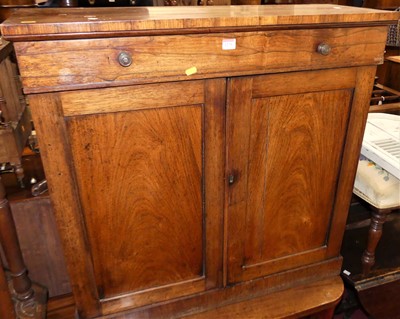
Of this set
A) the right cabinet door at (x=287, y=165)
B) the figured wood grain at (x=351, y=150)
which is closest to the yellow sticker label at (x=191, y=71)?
the right cabinet door at (x=287, y=165)

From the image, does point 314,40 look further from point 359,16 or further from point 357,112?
point 357,112

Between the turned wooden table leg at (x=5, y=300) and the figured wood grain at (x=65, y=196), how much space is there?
0.95 ft

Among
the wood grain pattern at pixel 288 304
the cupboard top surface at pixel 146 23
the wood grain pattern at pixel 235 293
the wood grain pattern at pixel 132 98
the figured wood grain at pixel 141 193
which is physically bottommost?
the wood grain pattern at pixel 288 304

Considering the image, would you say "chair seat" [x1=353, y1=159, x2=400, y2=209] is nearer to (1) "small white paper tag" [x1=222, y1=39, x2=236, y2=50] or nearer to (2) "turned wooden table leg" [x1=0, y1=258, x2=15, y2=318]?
(1) "small white paper tag" [x1=222, y1=39, x2=236, y2=50]

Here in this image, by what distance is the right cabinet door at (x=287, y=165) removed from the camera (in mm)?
1028

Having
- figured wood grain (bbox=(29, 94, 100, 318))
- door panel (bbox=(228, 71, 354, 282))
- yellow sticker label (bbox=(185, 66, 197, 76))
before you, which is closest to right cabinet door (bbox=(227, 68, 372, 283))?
door panel (bbox=(228, 71, 354, 282))

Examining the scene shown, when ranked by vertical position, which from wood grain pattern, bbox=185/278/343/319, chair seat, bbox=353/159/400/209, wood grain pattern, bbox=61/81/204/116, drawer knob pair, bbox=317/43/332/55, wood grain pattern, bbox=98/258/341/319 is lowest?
wood grain pattern, bbox=185/278/343/319

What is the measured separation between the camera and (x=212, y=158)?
104 centimetres

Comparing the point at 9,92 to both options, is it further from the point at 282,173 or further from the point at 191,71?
the point at 282,173

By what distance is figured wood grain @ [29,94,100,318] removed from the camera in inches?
33.3

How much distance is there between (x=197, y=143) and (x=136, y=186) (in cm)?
20

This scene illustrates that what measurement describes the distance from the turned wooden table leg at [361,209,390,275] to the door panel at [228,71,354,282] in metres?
0.26

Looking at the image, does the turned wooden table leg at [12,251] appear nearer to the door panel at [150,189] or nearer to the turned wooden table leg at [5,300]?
the turned wooden table leg at [5,300]

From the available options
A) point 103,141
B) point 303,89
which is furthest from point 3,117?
point 303,89
